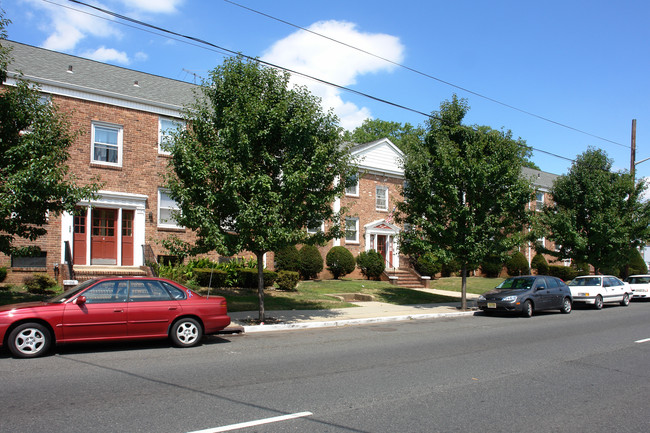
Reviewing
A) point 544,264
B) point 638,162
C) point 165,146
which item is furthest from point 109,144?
point 544,264

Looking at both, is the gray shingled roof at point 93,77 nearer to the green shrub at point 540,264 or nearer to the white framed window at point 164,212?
the white framed window at point 164,212

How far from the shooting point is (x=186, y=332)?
32.9 ft

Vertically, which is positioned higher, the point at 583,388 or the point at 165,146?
the point at 165,146

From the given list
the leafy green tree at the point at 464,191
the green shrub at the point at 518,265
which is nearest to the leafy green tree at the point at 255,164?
the leafy green tree at the point at 464,191

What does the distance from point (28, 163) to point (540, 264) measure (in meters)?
34.6

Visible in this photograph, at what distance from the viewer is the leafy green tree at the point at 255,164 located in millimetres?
12695

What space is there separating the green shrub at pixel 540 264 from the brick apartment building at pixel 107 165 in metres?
19.8

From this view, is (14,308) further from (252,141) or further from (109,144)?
(109,144)

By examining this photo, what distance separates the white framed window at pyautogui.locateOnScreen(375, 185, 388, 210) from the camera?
99.1ft

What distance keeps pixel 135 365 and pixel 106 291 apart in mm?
1988

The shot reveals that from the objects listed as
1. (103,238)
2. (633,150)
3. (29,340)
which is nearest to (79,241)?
(103,238)

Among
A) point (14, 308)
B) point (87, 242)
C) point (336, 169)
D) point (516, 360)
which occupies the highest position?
point (336, 169)

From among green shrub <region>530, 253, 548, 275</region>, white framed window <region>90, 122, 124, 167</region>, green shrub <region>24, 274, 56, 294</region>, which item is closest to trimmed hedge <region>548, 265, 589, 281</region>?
green shrub <region>530, 253, 548, 275</region>

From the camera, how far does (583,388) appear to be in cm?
710
